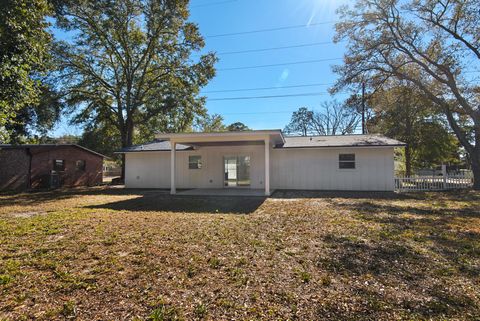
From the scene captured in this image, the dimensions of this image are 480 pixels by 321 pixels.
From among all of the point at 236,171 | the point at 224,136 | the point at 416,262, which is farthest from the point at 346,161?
the point at 416,262

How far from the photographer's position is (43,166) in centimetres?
1677

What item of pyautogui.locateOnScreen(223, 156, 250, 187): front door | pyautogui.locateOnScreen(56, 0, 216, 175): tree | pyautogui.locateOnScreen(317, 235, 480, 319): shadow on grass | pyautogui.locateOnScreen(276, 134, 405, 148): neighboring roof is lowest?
pyautogui.locateOnScreen(317, 235, 480, 319): shadow on grass

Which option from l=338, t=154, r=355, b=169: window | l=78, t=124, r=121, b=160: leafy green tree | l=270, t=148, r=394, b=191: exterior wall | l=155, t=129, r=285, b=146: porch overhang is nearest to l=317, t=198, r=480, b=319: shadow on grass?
l=155, t=129, r=285, b=146: porch overhang

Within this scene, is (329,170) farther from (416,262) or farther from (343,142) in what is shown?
(416,262)

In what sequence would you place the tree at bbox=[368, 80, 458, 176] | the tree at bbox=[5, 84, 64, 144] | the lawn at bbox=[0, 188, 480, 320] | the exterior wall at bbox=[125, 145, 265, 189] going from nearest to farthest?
the lawn at bbox=[0, 188, 480, 320], the exterior wall at bbox=[125, 145, 265, 189], the tree at bbox=[5, 84, 64, 144], the tree at bbox=[368, 80, 458, 176]

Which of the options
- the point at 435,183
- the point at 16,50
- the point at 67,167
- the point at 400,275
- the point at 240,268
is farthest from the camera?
the point at 67,167

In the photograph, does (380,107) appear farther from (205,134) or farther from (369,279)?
(369,279)

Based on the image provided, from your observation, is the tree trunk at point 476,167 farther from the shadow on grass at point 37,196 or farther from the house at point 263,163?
the shadow on grass at point 37,196

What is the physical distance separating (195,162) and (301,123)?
36.8m

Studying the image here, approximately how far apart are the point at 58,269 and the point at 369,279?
169 inches

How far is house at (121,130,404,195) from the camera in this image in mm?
13125

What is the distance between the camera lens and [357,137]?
50.0ft

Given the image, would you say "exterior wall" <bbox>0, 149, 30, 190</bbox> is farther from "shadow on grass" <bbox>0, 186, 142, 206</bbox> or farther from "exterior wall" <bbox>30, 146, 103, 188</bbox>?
"shadow on grass" <bbox>0, 186, 142, 206</bbox>

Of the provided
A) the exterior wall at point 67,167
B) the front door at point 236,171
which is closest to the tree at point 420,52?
the front door at point 236,171
